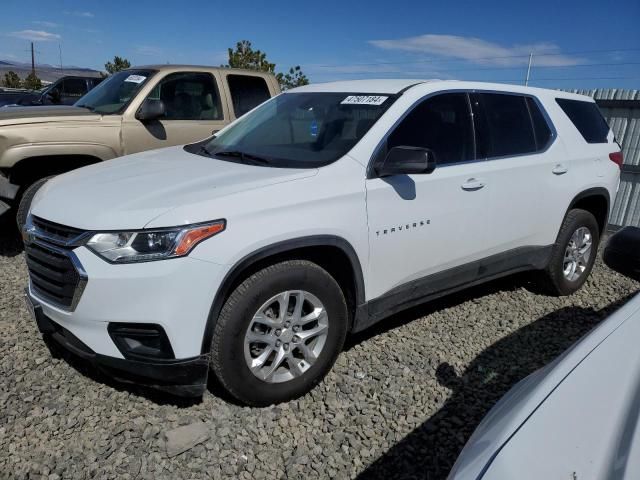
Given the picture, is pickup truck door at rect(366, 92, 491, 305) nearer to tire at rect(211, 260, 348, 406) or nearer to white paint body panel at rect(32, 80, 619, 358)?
white paint body panel at rect(32, 80, 619, 358)

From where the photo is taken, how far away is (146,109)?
516 cm

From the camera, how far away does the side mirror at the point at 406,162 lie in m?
2.87

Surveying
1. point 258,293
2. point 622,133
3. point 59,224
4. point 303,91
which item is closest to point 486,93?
point 303,91

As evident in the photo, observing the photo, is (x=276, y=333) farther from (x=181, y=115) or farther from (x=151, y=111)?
(x=181, y=115)

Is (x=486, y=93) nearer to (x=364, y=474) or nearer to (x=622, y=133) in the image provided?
(x=364, y=474)

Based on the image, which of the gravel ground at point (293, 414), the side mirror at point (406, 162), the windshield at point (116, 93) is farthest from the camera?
the windshield at point (116, 93)

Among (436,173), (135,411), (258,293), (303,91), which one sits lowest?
(135,411)

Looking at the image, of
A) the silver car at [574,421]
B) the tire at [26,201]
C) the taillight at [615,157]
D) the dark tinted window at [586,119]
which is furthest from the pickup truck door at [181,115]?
the silver car at [574,421]

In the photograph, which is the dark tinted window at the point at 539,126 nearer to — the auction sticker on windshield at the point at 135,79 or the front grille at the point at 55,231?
the front grille at the point at 55,231

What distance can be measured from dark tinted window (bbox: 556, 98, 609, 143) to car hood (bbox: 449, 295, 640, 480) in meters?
3.15

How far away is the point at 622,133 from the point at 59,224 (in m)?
7.56

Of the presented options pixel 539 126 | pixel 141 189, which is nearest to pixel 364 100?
pixel 141 189

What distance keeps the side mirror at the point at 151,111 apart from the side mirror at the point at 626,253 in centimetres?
425

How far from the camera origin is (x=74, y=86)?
14.3 metres
